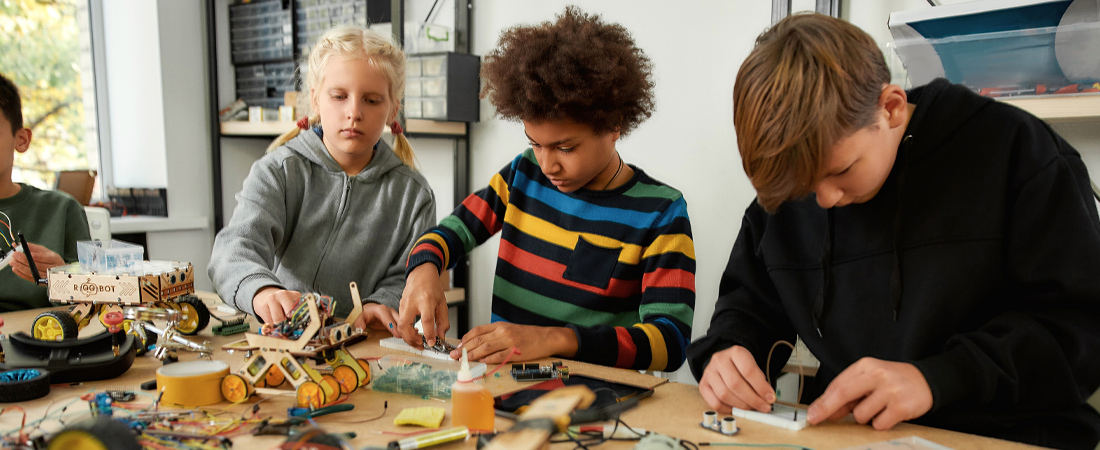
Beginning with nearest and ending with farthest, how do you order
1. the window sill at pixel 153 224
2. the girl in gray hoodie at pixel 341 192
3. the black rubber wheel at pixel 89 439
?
the black rubber wheel at pixel 89 439 → the girl in gray hoodie at pixel 341 192 → the window sill at pixel 153 224

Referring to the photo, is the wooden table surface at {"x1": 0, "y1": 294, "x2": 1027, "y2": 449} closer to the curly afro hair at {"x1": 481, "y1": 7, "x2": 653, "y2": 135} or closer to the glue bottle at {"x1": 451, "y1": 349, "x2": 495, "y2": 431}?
the glue bottle at {"x1": 451, "y1": 349, "x2": 495, "y2": 431}

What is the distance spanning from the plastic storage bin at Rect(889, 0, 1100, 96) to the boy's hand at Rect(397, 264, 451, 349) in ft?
3.52

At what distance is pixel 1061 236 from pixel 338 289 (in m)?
1.33

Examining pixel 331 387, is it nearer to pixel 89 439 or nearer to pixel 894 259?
pixel 89 439

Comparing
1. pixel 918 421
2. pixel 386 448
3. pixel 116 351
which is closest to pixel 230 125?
pixel 116 351

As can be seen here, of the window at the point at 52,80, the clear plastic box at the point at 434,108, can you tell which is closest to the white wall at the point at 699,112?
the clear plastic box at the point at 434,108

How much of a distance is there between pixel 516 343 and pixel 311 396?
331 mm

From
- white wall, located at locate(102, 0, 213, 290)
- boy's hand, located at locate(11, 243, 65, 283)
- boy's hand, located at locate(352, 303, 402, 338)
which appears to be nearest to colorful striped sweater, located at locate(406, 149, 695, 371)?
boy's hand, located at locate(352, 303, 402, 338)

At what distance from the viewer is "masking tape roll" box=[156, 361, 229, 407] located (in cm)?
86

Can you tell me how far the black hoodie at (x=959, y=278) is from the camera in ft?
A: 2.64

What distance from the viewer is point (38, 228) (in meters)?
1.65

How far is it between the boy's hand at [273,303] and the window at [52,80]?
2029 mm

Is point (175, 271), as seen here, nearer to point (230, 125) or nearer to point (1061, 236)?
point (1061, 236)

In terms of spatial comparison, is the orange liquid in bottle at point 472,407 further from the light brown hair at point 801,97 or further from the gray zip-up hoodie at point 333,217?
Answer: the gray zip-up hoodie at point 333,217
